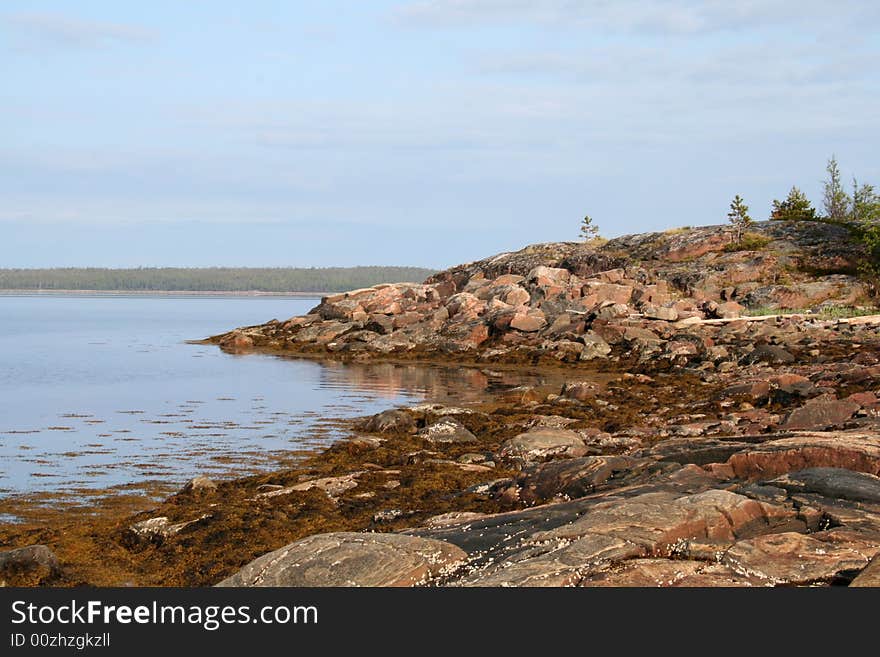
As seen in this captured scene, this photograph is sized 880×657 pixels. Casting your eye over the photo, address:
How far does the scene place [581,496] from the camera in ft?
40.2

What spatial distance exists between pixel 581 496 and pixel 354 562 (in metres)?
4.66

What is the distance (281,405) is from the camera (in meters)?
27.8

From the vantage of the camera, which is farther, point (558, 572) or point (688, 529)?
point (688, 529)

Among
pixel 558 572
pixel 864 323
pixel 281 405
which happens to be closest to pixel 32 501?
pixel 558 572

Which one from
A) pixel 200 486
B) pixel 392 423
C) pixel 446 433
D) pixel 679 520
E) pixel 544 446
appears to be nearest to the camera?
pixel 679 520

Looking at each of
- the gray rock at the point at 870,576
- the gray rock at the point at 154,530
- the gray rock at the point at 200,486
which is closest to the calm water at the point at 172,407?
the gray rock at the point at 200,486

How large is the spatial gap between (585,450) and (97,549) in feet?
28.3

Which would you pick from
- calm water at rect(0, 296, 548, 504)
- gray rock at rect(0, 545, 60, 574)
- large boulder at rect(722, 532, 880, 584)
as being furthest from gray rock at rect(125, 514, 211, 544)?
large boulder at rect(722, 532, 880, 584)

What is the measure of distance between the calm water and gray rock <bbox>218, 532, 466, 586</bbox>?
26.0ft

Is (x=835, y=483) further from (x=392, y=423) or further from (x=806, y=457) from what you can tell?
(x=392, y=423)

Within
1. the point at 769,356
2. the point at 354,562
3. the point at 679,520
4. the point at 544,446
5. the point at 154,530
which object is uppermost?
the point at 769,356

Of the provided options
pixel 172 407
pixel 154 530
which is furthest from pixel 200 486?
pixel 172 407

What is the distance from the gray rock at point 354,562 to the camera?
26.9ft

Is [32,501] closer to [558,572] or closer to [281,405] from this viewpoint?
[558,572]
